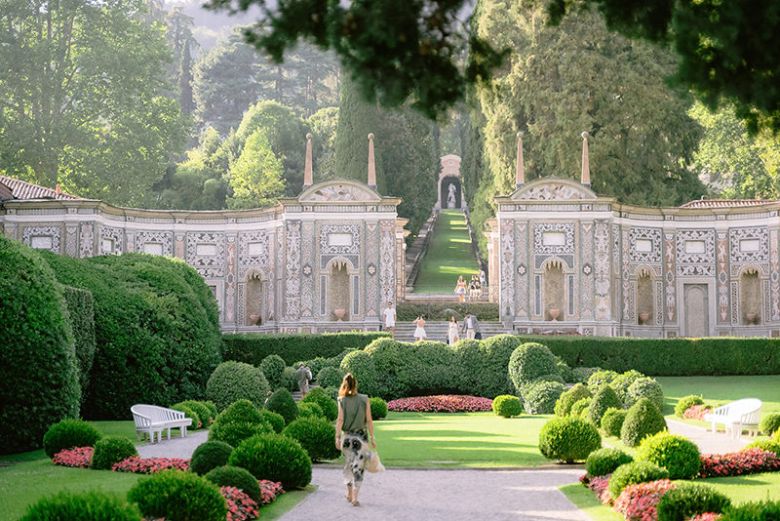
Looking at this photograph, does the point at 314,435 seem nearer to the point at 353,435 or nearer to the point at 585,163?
the point at 353,435

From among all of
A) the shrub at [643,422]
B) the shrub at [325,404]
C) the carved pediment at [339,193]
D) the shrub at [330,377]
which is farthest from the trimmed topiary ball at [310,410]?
the carved pediment at [339,193]

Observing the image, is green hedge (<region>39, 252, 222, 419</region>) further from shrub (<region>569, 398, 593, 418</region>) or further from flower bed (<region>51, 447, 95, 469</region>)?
shrub (<region>569, 398, 593, 418</region>)

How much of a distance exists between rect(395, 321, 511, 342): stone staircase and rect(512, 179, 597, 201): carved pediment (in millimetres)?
4517

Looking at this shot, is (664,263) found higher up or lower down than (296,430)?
higher up

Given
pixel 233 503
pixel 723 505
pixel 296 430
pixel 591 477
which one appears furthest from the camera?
pixel 296 430

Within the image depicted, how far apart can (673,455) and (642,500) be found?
2134 millimetres

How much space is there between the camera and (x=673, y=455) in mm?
13750

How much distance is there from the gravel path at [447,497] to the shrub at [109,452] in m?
2.67

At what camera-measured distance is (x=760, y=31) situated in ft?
27.4

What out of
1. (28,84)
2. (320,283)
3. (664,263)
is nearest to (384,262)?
(320,283)

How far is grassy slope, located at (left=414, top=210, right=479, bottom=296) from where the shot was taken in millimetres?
55556

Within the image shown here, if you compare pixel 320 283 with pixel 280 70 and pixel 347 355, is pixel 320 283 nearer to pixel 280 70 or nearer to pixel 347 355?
pixel 347 355

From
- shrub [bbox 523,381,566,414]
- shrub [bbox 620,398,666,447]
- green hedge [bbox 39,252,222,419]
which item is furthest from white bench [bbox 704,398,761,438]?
green hedge [bbox 39,252,222,419]

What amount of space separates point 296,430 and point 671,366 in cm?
1922
